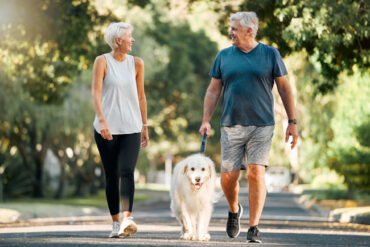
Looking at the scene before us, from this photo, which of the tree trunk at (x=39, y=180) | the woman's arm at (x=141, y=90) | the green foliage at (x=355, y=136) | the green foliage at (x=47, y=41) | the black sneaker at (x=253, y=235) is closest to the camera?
the black sneaker at (x=253, y=235)

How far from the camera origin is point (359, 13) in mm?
14109

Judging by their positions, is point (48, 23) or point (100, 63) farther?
point (48, 23)

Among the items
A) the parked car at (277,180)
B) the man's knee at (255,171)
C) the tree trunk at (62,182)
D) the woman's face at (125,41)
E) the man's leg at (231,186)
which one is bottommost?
the parked car at (277,180)

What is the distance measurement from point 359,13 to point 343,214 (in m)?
5.03

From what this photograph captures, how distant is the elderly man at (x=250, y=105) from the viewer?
829cm

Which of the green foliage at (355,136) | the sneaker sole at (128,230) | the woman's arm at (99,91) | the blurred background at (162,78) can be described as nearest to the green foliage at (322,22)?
the blurred background at (162,78)

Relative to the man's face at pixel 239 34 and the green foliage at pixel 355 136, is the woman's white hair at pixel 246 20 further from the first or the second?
the green foliage at pixel 355 136

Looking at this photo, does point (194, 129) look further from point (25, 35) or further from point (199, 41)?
point (25, 35)

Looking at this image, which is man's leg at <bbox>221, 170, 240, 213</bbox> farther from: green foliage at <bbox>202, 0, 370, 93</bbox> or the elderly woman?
green foliage at <bbox>202, 0, 370, 93</bbox>

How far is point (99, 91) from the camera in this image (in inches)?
331

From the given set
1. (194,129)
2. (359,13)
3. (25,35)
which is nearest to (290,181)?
(194,129)

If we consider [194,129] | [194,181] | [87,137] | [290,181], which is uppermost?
[194,181]

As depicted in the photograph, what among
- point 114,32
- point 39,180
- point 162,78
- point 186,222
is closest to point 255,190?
point 186,222

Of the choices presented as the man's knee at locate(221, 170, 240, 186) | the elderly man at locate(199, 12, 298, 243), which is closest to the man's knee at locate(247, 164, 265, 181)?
the elderly man at locate(199, 12, 298, 243)
